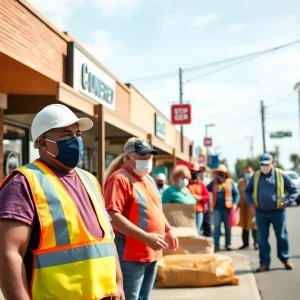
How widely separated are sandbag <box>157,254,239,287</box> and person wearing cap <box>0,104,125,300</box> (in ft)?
15.5

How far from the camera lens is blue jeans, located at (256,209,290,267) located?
8.85 m

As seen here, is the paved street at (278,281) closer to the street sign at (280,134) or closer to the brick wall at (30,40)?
the brick wall at (30,40)

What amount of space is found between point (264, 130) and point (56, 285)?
5282 cm

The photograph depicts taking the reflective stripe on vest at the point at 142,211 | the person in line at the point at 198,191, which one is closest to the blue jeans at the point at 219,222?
the person in line at the point at 198,191

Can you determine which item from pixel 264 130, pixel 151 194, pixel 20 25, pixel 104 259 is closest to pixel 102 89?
pixel 20 25

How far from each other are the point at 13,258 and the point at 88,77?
9.85 meters

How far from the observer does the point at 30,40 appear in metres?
9.06

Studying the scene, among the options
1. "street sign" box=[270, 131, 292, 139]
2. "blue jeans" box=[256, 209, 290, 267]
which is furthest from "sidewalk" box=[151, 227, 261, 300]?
"street sign" box=[270, 131, 292, 139]

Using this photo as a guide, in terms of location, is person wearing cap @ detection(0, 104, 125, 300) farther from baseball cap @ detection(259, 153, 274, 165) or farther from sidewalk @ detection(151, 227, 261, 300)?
baseball cap @ detection(259, 153, 274, 165)

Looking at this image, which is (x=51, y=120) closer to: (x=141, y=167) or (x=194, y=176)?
(x=141, y=167)

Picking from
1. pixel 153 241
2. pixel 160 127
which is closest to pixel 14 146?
pixel 153 241

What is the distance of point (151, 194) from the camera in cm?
460

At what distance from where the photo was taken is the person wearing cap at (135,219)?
4.31m

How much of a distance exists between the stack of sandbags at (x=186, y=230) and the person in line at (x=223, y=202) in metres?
3.07
